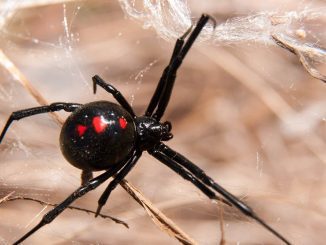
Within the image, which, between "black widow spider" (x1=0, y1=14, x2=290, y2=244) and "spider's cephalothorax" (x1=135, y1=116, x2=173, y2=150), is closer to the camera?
"black widow spider" (x1=0, y1=14, x2=290, y2=244)

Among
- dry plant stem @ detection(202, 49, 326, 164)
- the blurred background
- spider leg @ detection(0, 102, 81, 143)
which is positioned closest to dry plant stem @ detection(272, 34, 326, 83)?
the blurred background

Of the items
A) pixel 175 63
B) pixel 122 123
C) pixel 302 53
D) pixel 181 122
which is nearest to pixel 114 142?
pixel 122 123

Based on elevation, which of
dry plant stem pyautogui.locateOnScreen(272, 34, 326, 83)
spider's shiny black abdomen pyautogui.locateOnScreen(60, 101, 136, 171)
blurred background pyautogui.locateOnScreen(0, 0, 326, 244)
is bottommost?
blurred background pyautogui.locateOnScreen(0, 0, 326, 244)

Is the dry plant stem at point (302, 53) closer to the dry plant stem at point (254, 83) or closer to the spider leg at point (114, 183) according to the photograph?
the dry plant stem at point (254, 83)

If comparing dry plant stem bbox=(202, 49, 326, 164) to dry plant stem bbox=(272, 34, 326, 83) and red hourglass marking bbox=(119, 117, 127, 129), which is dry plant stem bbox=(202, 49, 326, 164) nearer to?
dry plant stem bbox=(272, 34, 326, 83)

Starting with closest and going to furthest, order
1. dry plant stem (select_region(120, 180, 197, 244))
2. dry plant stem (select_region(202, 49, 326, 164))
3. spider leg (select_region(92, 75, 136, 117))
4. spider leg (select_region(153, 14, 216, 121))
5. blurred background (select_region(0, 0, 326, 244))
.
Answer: dry plant stem (select_region(120, 180, 197, 244)) → spider leg (select_region(153, 14, 216, 121)) → spider leg (select_region(92, 75, 136, 117)) → blurred background (select_region(0, 0, 326, 244)) → dry plant stem (select_region(202, 49, 326, 164))

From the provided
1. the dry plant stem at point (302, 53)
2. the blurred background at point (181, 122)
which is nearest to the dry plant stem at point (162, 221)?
the blurred background at point (181, 122)
